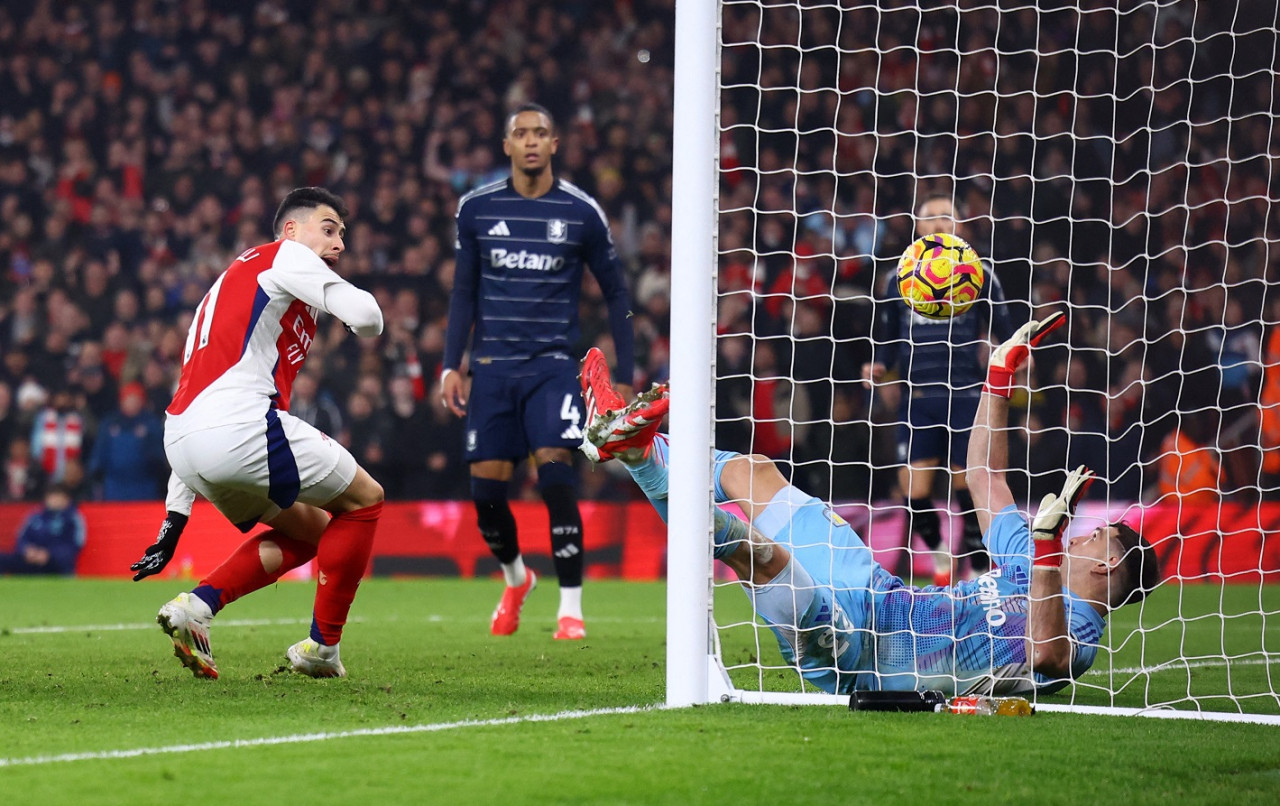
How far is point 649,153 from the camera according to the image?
15.6 meters

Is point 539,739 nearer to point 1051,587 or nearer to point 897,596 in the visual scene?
point 897,596

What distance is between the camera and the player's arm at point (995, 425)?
4930 millimetres

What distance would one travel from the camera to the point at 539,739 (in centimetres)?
375

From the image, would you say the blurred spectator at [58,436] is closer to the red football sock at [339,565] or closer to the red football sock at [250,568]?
the red football sock at [250,568]

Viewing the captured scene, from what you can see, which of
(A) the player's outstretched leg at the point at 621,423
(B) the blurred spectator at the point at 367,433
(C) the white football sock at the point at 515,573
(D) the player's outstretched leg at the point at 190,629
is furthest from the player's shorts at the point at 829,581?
(B) the blurred spectator at the point at 367,433

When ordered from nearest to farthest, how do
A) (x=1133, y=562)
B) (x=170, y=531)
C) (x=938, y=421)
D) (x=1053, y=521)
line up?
(x=1053, y=521) → (x=1133, y=562) → (x=170, y=531) → (x=938, y=421)

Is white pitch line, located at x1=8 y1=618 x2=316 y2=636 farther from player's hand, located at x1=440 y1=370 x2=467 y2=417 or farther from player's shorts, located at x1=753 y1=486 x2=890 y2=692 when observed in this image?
player's shorts, located at x1=753 y1=486 x2=890 y2=692

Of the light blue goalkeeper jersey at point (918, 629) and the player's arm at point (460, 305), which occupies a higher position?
the player's arm at point (460, 305)

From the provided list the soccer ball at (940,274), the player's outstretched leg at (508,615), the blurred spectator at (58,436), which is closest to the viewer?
the soccer ball at (940,274)

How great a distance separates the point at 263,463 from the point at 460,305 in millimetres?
2866

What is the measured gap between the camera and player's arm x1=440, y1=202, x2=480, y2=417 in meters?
7.67

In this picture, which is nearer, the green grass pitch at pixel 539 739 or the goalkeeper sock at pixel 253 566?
the green grass pitch at pixel 539 739

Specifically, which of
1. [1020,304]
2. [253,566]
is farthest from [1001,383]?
[1020,304]

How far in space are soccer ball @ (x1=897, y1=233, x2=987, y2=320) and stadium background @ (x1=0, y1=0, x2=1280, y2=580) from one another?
3888 mm
